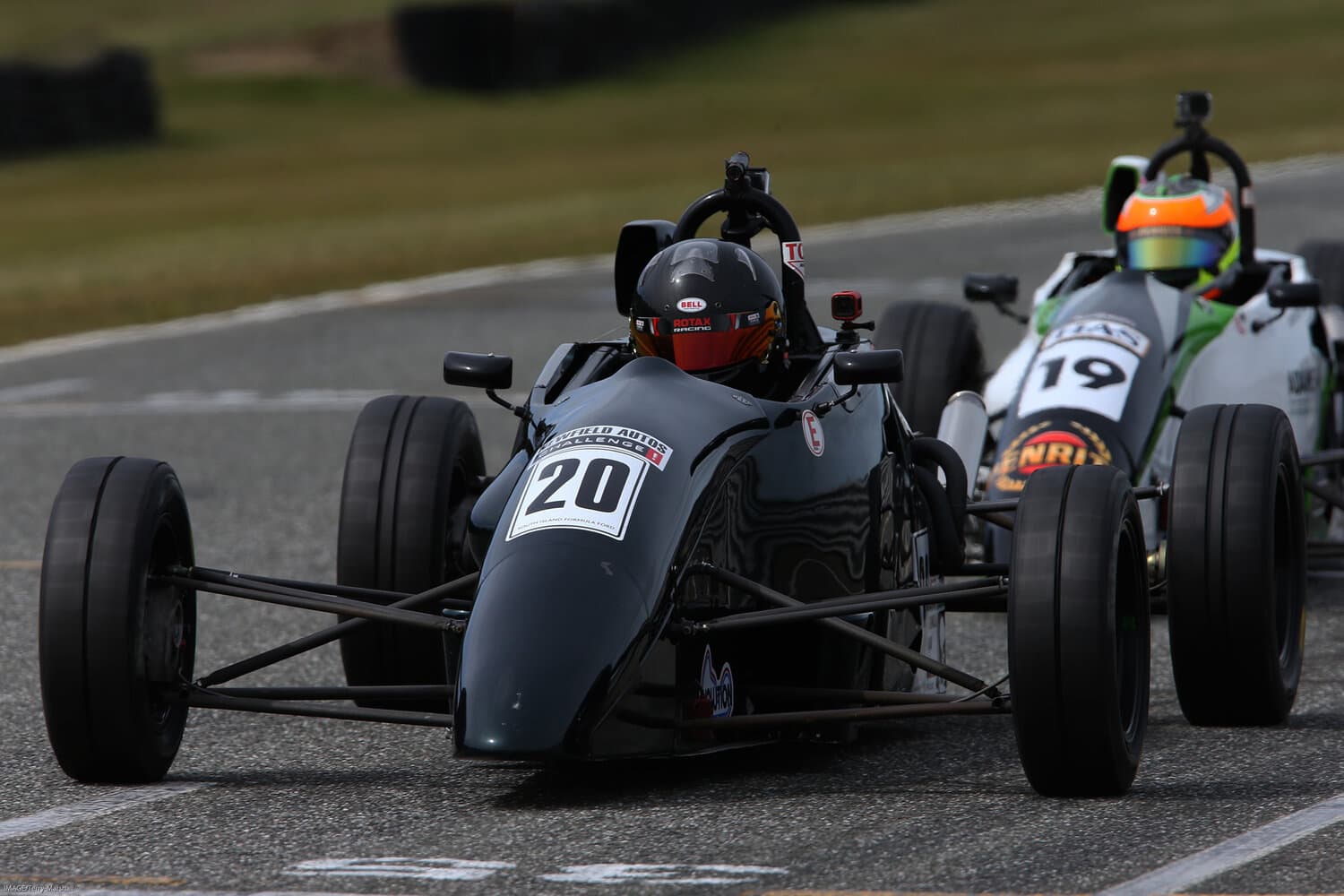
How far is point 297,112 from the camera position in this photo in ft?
171

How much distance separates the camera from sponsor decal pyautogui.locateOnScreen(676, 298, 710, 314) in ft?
21.9

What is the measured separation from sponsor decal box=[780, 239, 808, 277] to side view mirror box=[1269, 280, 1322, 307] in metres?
3.00

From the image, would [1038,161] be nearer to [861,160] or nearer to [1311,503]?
[861,160]

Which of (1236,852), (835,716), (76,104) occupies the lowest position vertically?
(1236,852)

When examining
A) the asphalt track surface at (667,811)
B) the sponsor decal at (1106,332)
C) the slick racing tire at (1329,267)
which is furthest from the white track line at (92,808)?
the slick racing tire at (1329,267)

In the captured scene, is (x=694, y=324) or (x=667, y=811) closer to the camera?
(x=667, y=811)

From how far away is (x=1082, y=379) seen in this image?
8984mm

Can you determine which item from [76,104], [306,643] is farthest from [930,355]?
[76,104]

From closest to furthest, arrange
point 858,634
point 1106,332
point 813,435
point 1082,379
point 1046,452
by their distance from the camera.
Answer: point 858,634 → point 813,435 → point 1046,452 → point 1082,379 → point 1106,332

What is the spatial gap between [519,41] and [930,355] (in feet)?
147

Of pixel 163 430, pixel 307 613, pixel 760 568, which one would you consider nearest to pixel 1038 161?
pixel 163 430

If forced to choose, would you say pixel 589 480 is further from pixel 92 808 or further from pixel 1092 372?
pixel 1092 372

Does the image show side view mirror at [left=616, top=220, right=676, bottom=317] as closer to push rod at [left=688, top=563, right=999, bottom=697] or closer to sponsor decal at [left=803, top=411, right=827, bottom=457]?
sponsor decal at [left=803, top=411, right=827, bottom=457]

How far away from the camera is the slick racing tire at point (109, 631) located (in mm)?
5961
